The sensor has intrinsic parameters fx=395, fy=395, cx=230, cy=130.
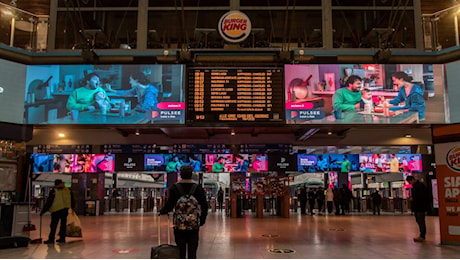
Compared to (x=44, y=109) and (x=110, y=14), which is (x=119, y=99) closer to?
(x=44, y=109)

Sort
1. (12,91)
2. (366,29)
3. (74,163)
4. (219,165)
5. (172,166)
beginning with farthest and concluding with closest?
(74,163) → (219,165) → (172,166) → (366,29) → (12,91)

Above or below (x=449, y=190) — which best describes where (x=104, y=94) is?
above

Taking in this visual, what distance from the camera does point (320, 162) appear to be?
1702 centimetres

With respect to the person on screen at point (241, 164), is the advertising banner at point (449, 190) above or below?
below

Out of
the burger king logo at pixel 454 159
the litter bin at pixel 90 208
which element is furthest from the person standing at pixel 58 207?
the litter bin at pixel 90 208

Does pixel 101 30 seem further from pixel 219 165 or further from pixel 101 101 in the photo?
pixel 219 165

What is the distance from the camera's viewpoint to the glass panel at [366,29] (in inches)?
358

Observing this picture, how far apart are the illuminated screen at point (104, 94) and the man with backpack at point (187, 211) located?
10.4ft

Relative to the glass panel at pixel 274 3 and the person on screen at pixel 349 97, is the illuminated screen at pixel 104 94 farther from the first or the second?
the glass panel at pixel 274 3

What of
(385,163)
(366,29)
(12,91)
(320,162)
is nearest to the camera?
(12,91)

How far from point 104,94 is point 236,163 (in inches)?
384

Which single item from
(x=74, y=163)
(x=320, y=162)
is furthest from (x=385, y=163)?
(x=74, y=163)

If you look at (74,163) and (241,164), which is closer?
(241,164)

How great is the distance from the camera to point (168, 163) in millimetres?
16672
